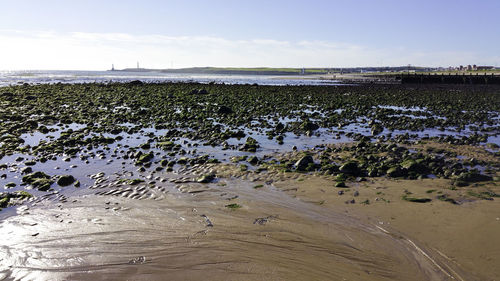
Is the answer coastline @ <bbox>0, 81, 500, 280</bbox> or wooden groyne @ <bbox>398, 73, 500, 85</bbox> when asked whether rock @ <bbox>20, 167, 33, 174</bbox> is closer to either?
coastline @ <bbox>0, 81, 500, 280</bbox>

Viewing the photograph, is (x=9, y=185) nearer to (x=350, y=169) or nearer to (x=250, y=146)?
Result: (x=250, y=146)

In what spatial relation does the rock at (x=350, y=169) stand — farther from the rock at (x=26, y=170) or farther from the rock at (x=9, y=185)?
the rock at (x=26, y=170)

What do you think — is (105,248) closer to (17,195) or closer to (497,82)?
(17,195)

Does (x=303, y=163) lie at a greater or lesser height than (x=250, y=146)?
lesser

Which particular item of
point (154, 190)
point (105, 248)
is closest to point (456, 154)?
point (154, 190)

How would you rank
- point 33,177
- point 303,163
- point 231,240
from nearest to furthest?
point 231,240 < point 33,177 < point 303,163

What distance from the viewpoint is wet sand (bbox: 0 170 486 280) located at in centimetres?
528

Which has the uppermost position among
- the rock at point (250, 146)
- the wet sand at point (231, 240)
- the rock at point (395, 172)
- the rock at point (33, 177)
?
the rock at point (250, 146)

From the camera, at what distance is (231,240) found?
6.31 meters

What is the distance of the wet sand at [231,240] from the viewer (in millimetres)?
5277

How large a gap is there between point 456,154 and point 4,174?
53.1 feet

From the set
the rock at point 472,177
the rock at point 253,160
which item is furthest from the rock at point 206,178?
the rock at point 472,177

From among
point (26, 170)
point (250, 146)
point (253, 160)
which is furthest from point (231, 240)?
point (26, 170)

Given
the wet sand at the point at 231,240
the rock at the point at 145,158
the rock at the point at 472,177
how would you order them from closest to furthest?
the wet sand at the point at 231,240 < the rock at the point at 472,177 < the rock at the point at 145,158
